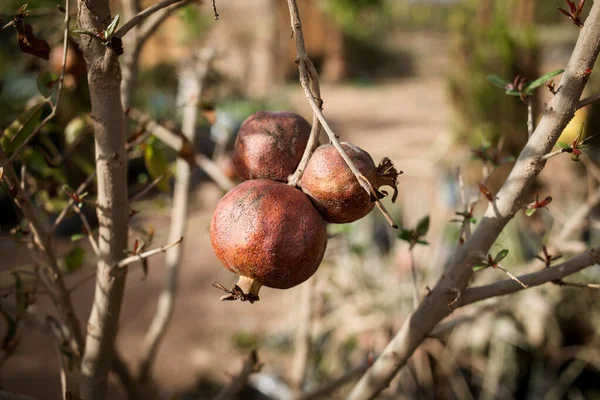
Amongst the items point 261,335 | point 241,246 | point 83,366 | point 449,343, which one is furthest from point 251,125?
point 261,335

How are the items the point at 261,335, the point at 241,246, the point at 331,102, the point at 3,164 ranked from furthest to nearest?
the point at 331,102
the point at 261,335
the point at 3,164
the point at 241,246

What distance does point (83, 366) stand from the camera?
2.71 ft

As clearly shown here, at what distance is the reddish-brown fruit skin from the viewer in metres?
0.65

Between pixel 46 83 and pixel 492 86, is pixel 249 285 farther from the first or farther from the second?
pixel 492 86

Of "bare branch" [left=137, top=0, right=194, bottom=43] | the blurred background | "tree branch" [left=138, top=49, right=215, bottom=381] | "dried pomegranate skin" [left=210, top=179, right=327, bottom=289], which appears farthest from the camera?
"tree branch" [left=138, top=49, right=215, bottom=381]

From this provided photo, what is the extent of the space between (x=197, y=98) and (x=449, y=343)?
1692mm

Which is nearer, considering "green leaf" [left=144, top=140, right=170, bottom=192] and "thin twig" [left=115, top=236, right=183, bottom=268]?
"thin twig" [left=115, top=236, right=183, bottom=268]

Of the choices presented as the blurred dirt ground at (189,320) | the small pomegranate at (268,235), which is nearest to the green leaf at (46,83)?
the small pomegranate at (268,235)

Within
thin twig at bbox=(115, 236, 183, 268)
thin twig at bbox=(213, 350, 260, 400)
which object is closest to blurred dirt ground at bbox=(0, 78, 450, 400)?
thin twig at bbox=(213, 350, 260, 400)

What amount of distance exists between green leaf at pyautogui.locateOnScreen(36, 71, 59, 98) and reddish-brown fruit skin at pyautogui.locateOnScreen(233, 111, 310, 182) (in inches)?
12.5

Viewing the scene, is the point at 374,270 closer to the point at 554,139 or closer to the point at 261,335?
the point at 261,335

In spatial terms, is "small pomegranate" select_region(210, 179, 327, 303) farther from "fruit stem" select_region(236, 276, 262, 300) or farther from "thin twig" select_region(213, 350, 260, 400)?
"thin twig" select_region(213, 350, 260, 400)

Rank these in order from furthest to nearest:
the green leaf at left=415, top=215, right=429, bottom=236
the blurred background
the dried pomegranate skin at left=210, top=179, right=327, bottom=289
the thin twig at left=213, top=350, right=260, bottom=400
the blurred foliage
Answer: the blurred foliage
the blurred background
the thin twig at left=213, top=350, right=260, bottom=400
the green leaf at left=415, top=215, right=429, bottom=236
the dried pomegranate skin at left=210, top=179, right=327, bottom=289

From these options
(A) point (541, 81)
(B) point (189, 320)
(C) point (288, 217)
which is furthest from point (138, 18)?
(B) point (189, 320)
